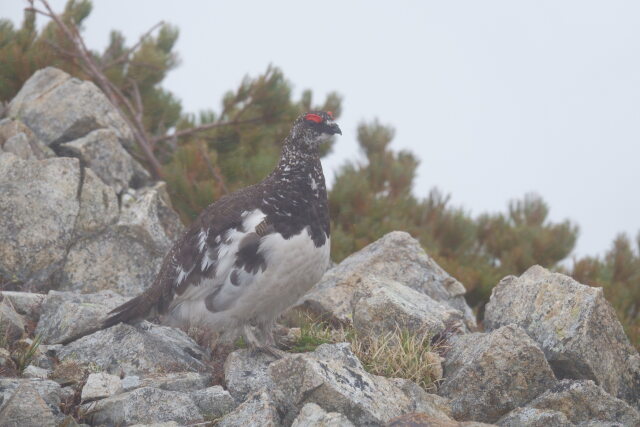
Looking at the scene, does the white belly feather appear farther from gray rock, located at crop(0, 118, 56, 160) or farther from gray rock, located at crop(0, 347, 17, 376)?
gray rock, located at crop(0, 118, 56, 160)

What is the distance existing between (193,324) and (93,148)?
124 inches

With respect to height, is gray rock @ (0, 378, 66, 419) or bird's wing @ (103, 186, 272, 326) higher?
bird's wing @ (103, 186, 272, 326)

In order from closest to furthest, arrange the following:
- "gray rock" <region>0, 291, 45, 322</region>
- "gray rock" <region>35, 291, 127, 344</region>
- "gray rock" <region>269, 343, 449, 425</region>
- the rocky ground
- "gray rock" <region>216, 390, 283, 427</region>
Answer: "gray rock" <region>216, 390, 283, 427</region>
"gray rock" <region>269, 343, 449, 425</region>
the rocky ground
"gray rock" <region>35, 291, 127, 344</region>
"gray rock" <region>0, 291, 45, 322</region>

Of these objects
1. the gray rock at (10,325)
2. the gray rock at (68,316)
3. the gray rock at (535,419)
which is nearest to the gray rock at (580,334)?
the gray rock at (535,419)

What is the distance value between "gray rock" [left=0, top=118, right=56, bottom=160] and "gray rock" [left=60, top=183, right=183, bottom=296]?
3.64ft

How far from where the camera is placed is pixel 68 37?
1007 centimetres

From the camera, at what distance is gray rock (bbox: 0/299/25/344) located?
5.20m

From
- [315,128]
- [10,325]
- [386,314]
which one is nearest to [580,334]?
[386,314]

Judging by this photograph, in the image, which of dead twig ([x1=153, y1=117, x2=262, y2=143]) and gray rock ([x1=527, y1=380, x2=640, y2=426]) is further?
dead twig ([x1=153, y1=117, x2=262, y2=143])

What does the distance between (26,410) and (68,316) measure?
1776 mm

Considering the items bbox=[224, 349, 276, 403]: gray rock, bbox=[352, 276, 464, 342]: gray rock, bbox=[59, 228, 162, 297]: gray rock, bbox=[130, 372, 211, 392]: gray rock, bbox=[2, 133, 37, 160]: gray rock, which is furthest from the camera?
bbox=[2, 133, 37, 160]: gray rock

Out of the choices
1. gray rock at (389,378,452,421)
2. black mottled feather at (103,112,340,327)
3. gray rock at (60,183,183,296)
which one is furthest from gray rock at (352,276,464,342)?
gray rock at (60,183,183,296)

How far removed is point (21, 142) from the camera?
7.47 m

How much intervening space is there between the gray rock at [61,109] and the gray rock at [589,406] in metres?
5.69
